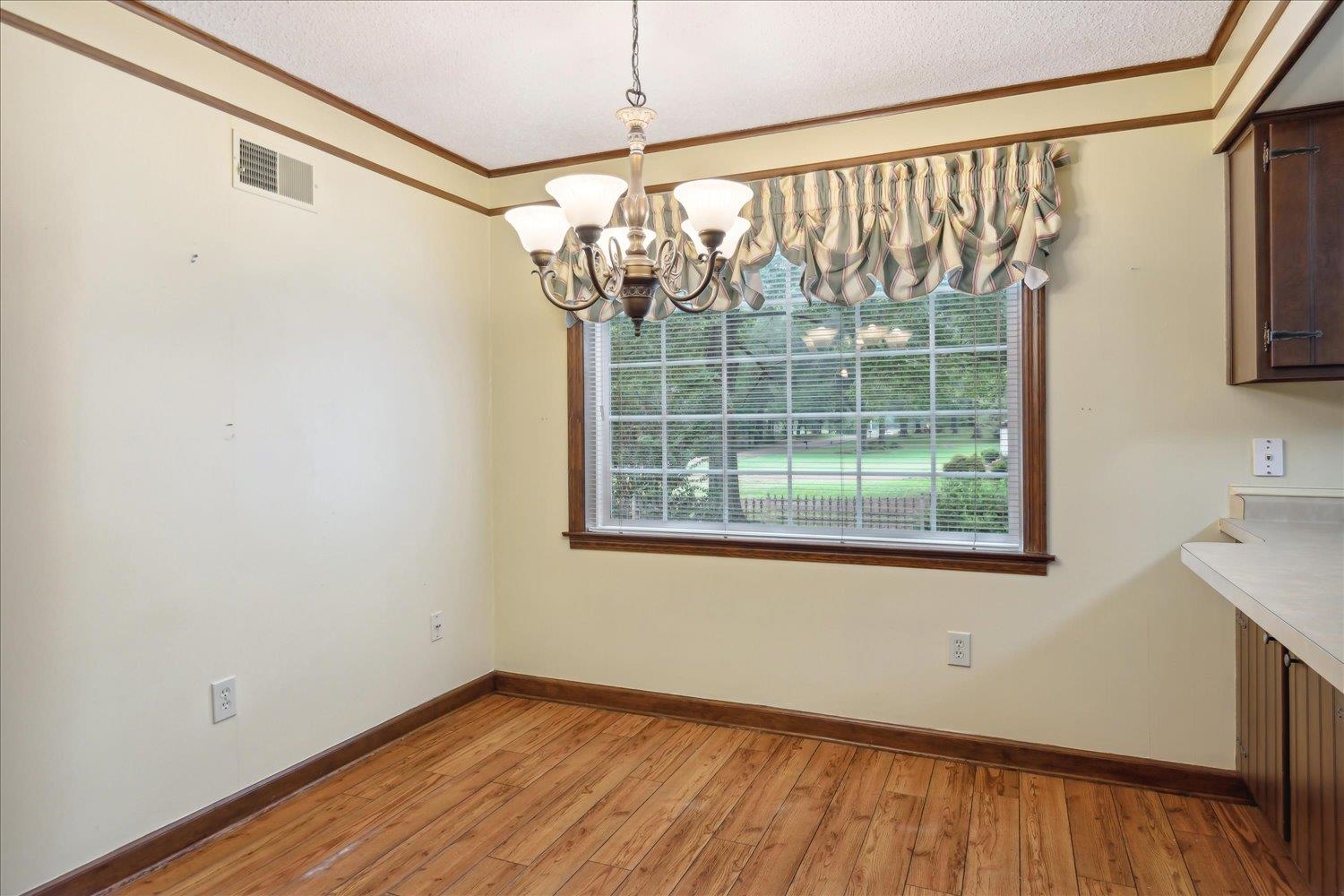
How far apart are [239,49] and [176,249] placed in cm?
72

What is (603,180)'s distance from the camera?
73.7 inches

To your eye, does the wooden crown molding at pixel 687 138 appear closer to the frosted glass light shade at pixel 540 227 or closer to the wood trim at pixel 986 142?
the wood trim at pixel 986 142

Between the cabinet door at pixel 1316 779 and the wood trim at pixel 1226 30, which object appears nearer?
the cabinet door at pixel 1316 779

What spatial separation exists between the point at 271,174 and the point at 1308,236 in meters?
3.34

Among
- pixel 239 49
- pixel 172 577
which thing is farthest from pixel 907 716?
pixel 239 49

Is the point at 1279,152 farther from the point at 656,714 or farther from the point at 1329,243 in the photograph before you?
the point at 656,714

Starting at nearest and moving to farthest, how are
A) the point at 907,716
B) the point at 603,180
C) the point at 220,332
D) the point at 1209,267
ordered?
the point at 603,180 < the point at 220,332 < the point at 1209,267 < the point at 907,716

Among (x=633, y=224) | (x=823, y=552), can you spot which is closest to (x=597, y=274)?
(x=633, y=224)

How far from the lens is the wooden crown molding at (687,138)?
2.36 metres

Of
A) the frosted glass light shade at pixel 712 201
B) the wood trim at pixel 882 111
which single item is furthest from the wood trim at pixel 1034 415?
the frosted glass light shade at pixel 712 201

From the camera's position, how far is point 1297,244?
2365 millimetres

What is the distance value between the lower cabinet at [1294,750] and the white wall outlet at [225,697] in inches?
119

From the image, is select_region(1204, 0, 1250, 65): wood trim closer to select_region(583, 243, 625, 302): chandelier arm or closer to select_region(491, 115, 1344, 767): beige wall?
select_region(491, 115, 1344, 767): beige wall

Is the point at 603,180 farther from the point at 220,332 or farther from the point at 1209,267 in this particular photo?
the point at 1209,267
